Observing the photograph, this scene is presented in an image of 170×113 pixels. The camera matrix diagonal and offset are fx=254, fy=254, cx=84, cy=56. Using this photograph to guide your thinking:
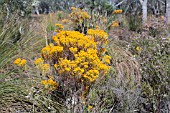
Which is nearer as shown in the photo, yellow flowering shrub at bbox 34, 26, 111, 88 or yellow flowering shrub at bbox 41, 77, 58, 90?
yellow flowering shrub at bbox 34, 26, 111, 88

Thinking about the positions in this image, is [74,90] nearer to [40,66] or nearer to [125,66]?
[40,66]

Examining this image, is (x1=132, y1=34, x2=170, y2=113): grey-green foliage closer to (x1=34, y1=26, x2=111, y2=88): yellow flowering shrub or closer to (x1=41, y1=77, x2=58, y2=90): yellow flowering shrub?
(x1=34, y1=26, x2=111, y2=88): yellow flowering shrub

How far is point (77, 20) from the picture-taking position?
3.92m

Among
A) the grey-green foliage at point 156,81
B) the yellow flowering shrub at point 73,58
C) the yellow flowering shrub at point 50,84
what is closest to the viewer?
the yellow flowering shrub at point 73,58

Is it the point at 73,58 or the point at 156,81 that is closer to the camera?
the point at 73,58

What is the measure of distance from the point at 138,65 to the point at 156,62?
643 mm

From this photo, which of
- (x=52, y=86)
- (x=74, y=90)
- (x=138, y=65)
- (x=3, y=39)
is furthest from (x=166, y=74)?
(x=3, y=39)

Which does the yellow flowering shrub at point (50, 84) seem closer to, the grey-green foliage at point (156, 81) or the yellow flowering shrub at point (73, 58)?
the yellow flowering shrub at point (73, 58)

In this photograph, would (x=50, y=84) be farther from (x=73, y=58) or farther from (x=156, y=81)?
(x=156, y=81)

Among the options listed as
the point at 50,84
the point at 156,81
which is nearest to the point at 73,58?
A: the point at 50,84

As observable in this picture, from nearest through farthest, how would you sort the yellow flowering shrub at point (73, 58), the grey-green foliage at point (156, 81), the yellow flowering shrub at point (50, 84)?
the yellow flowering shrub at point (73, 58)
the yellow flowering shrub at point (50, 84)
the grey-green foliage at point (156, 81)

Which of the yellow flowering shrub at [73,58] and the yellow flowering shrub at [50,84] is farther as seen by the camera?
the yellow flowering shrub at [50,84]

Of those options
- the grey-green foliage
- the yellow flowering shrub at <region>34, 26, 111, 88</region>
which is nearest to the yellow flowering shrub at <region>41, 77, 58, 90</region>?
the yellow flowering shrub at <region>34, 26, 111, 88</region>

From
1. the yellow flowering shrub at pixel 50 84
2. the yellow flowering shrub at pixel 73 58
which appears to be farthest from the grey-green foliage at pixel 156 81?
the yellow flowering shrub at pixel 50 84
